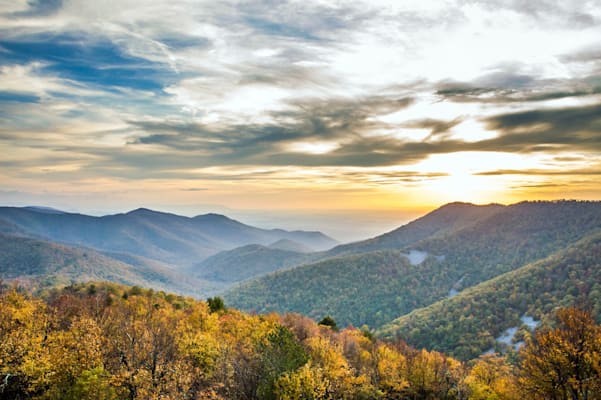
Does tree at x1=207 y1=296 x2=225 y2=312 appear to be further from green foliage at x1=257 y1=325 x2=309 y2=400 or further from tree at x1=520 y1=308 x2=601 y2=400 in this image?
tree at x1=520 y1=308 x2=601 y2=400

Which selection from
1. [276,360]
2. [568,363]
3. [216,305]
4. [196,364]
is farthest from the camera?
[216,305]

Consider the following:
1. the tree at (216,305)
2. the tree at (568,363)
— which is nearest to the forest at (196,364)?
the tree at (568,363)

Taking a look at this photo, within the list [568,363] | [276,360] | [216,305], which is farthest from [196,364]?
[216,305]

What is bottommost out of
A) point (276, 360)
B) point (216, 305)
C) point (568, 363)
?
point (216, 305)

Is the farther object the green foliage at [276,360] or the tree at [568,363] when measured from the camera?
the tree at [568,363]

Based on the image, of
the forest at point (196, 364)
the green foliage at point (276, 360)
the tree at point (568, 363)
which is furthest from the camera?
the tree at point (568, 363)

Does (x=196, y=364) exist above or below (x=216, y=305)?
above

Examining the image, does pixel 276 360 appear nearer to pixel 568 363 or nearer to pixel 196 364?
pixel 196 364

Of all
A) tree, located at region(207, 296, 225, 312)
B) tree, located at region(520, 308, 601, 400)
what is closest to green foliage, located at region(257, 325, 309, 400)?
tree, located at region(520, 308, 601, 400)

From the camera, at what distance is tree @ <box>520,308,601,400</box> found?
41.7 metres

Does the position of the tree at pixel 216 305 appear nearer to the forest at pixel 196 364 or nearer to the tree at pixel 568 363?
the forest at pixel 196 364

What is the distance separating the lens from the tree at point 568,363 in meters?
41.7

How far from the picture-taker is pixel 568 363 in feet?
139

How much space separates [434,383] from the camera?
66.8 metres
